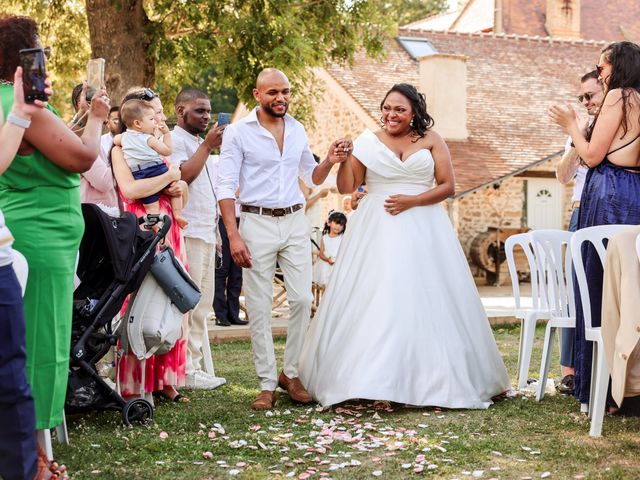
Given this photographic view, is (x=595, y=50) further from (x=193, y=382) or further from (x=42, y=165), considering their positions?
(x=42, y=165)

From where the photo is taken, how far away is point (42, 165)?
445cm

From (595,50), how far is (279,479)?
30753 millimetres

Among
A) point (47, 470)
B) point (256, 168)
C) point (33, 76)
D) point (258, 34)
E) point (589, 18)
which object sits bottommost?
point (47, 470)

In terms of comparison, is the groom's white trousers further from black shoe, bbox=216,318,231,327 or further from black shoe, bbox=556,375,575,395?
black shoe, bbox=216,318,231,327

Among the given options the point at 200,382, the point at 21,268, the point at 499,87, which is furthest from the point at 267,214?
the point at 499,87

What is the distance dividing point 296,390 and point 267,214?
1169 millimetres

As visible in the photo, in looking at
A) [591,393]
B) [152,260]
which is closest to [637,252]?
[591,393]

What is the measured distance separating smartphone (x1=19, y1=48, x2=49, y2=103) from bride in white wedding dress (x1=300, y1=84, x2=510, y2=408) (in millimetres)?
3029

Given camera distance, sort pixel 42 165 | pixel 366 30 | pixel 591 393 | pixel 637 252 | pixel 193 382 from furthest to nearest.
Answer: pixel 366 30, pixel 193 382, pixel 591 393, pixel 637 252, pixel 42 165

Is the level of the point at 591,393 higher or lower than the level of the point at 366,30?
lower

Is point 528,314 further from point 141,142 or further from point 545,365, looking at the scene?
point 141,142

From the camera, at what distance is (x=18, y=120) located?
3.99 m

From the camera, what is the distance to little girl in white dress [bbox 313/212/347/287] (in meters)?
13.5

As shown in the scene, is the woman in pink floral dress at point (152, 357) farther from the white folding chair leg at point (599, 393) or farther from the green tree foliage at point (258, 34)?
the green tree foliage at point (258, 34)
